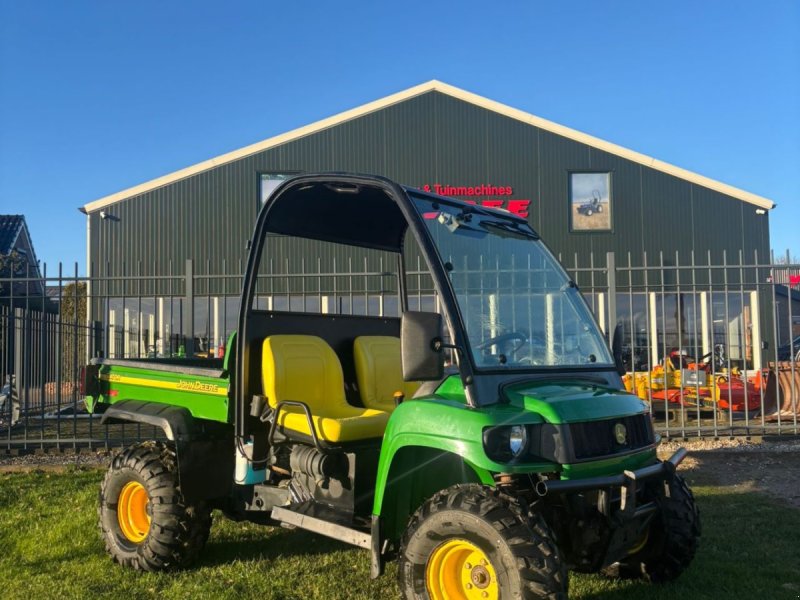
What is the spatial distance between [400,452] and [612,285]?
5.78 m

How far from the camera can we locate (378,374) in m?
4.80

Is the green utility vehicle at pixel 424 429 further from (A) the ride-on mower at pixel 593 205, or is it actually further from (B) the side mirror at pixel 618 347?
(A) the ride-on mower at pixel 593 205

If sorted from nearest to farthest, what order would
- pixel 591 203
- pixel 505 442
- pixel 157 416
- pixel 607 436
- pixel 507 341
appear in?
pixel 505 442
pixel 607 436
pixel 507 341
pixel 157 416
pixel 591 203

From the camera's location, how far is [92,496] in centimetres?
634

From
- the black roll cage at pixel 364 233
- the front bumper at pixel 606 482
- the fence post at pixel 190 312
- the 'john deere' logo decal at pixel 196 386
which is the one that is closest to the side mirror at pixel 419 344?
the black roll cage at pixel 364 233

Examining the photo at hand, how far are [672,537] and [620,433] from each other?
76 centimetres

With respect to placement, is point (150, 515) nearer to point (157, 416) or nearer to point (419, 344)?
point (157, 416)

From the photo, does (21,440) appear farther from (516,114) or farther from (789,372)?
(516,114)

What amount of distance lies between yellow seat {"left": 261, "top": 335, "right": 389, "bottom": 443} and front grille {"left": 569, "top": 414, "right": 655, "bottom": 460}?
1.18 metres

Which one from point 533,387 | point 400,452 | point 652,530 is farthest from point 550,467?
point 652,530

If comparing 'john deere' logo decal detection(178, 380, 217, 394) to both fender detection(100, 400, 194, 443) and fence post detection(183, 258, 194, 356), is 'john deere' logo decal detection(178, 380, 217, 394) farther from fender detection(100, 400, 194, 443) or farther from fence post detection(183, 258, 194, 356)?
fence post detection(183, 258, 194, 356)

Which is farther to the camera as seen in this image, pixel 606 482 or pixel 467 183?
pixel 467 183

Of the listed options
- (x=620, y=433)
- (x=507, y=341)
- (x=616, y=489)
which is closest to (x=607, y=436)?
(x=620, y=433)

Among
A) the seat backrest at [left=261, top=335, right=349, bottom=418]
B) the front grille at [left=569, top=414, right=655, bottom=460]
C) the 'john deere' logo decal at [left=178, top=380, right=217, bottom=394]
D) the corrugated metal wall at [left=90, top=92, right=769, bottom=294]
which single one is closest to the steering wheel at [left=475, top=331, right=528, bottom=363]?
the front grille at [left=569, top=414, right=655, bottom=460]
